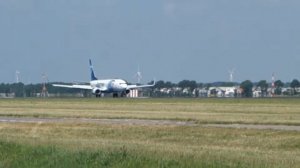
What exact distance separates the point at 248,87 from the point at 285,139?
541 ft

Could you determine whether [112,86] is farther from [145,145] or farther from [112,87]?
[145,145]

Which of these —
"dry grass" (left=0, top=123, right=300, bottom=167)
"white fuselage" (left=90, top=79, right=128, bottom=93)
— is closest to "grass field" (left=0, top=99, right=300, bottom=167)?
"dry grass" (left=0, top=123, right=300, bottom=167)

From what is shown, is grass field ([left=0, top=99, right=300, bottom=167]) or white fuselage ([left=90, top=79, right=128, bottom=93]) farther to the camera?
white fuselage ([left=90, top=79, right=128, bottom=93])

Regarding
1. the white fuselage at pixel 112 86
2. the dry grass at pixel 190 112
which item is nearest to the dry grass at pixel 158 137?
the dry grass at pixel 190 112

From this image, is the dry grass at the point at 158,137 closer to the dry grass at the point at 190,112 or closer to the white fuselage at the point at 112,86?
the dry grass at the point at 190,112

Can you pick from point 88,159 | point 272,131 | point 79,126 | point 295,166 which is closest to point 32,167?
point 88,159

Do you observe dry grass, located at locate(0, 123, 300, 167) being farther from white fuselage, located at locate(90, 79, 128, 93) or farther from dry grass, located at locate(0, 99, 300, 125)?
white fuselage, located at locate(90, 79, 128, 93)

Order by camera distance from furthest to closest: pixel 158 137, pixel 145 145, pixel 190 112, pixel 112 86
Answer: pixel 112 86 → pixel 190 112 → pixel 158 137 → pixel 145 145

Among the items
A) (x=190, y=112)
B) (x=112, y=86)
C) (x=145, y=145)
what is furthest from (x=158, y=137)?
(x=112, y=86)

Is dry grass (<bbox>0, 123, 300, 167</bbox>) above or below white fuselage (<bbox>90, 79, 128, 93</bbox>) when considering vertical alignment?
below

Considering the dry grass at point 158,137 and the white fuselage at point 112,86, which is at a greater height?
the white fuselage at point 112,86

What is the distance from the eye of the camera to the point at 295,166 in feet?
60.4

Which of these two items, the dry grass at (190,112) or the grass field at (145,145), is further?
the dry grass at (190,112)

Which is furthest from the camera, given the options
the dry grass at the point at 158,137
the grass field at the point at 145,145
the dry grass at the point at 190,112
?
the dry grass at the point at 190,112
